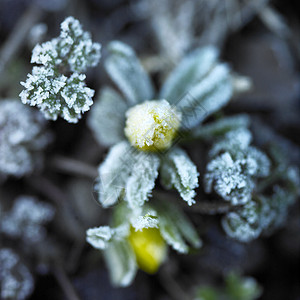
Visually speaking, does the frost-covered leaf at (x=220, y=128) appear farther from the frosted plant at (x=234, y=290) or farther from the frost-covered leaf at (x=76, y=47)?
the frosted plant at (x=234, y=290)

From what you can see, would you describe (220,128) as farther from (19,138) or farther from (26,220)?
(26,220)

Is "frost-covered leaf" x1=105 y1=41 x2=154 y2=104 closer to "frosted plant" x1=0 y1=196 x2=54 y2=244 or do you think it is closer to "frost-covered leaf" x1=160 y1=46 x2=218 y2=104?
"frost-covered leaf" x1=160 y1=46 x2=218 y2=104

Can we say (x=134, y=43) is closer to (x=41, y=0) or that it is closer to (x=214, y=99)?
(x=41, y=0)

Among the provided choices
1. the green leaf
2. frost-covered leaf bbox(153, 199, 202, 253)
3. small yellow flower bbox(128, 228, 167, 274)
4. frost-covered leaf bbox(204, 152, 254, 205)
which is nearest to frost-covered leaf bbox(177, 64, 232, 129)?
frost-covered leaf bbox(204, 152, 254, 205)

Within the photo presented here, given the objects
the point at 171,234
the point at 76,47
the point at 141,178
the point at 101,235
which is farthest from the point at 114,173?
the point at 76,47

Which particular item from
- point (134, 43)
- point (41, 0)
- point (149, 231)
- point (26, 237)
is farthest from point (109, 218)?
point (41, 0)

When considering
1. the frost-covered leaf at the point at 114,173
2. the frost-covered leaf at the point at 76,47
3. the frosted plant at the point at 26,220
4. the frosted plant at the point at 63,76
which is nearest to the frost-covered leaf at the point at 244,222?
the frost-covered leaf at the point at 114,173

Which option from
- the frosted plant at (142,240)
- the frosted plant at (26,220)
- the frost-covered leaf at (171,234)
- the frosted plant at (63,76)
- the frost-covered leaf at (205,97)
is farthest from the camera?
the frosted plant at (26,220)
